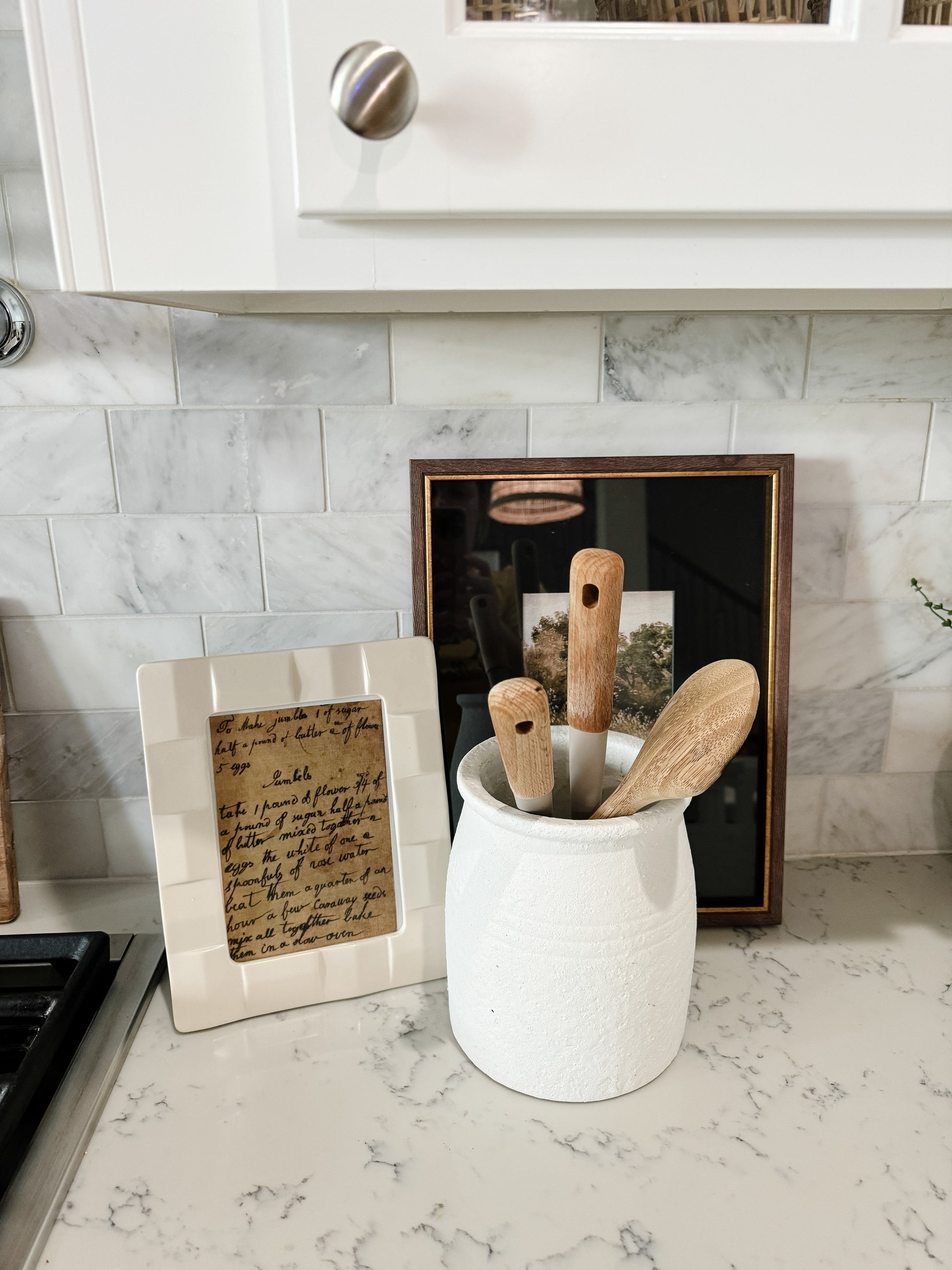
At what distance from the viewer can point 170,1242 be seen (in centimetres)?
49

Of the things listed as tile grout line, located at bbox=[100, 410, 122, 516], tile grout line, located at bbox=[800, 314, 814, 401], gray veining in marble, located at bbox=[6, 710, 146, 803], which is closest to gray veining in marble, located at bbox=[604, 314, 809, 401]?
tile grout line, located at bbox=[800, 314, 814, 401]

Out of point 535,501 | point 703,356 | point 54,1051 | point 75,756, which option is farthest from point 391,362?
point 54,1051

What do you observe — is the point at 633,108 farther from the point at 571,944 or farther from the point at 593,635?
the point at 571,944

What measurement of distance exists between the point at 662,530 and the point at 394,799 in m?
0.33

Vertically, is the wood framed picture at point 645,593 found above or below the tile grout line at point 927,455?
below

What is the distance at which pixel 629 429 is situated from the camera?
2.56 feet

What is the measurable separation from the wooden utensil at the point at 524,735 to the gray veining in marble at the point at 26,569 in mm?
490

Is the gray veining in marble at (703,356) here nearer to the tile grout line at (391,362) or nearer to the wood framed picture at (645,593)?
the wood framed picture at (645,593)

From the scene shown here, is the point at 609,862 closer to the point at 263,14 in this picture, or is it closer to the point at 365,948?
the point at 365,948

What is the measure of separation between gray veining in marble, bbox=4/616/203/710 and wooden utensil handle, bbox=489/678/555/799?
40 centimetres

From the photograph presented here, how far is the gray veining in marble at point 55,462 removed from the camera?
76 centimetres

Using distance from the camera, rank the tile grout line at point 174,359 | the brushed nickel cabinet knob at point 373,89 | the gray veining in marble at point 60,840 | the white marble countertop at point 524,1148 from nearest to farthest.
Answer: the brushed nickel cabinet knob at point 373,89 < the white marble countertop at point 524,1148 < the tile grout line at point 174,359 < the gray veining in marble at point 60,840

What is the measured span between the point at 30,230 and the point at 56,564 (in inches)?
11.2

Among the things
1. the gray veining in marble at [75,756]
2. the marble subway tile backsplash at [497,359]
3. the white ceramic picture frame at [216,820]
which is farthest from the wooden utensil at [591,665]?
the gray veining in marble at [75,756]
